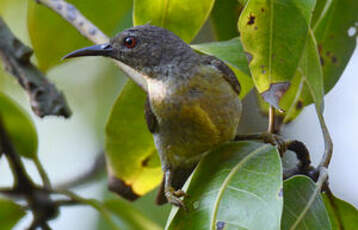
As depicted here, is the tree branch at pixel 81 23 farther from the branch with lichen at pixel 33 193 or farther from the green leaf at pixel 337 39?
the green leaf at pixel 337 39

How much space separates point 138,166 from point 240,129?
118 centimetres

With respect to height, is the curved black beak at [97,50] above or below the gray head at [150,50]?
above

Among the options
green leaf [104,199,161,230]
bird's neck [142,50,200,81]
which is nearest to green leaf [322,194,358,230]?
bird's neck [142,50,200,81]

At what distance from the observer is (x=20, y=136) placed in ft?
10.6

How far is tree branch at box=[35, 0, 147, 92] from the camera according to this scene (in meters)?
2.68

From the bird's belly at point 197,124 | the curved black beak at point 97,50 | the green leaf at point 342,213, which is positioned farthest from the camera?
the curved black beak at point 97,50

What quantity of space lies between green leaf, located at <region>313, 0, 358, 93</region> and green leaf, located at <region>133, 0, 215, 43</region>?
0.66 meters

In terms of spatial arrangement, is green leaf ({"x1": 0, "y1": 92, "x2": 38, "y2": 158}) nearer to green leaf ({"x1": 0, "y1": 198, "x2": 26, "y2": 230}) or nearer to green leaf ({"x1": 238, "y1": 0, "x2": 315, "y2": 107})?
green leaf ({"x1": 0, "y1": 198, "x2": 26, "y2": 230})

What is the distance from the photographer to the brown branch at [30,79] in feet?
9.19

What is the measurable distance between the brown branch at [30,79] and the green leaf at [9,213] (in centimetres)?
68

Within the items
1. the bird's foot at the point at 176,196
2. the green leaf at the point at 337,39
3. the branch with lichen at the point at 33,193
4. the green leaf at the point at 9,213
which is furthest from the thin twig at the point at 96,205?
the green leaf at the point at 337,39

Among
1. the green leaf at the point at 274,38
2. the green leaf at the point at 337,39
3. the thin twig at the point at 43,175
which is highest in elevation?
the green leaf at the point at 274,38

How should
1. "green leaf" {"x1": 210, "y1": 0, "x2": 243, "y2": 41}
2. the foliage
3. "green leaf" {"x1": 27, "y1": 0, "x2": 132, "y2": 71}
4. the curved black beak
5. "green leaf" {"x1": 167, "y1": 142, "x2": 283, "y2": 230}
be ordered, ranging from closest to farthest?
"green leaf" {"x1": 167, "y1": 142, "x2": 283, "y2": 230} < the foliage < the curved black beak < "green leaf" {"x1": 210, "y1": 0, "x2": 243, "y2": 41} < "green leaf" {"x1": 27, "y1": 0, "x2": 132, "y2": 71}

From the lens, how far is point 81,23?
2682mm
